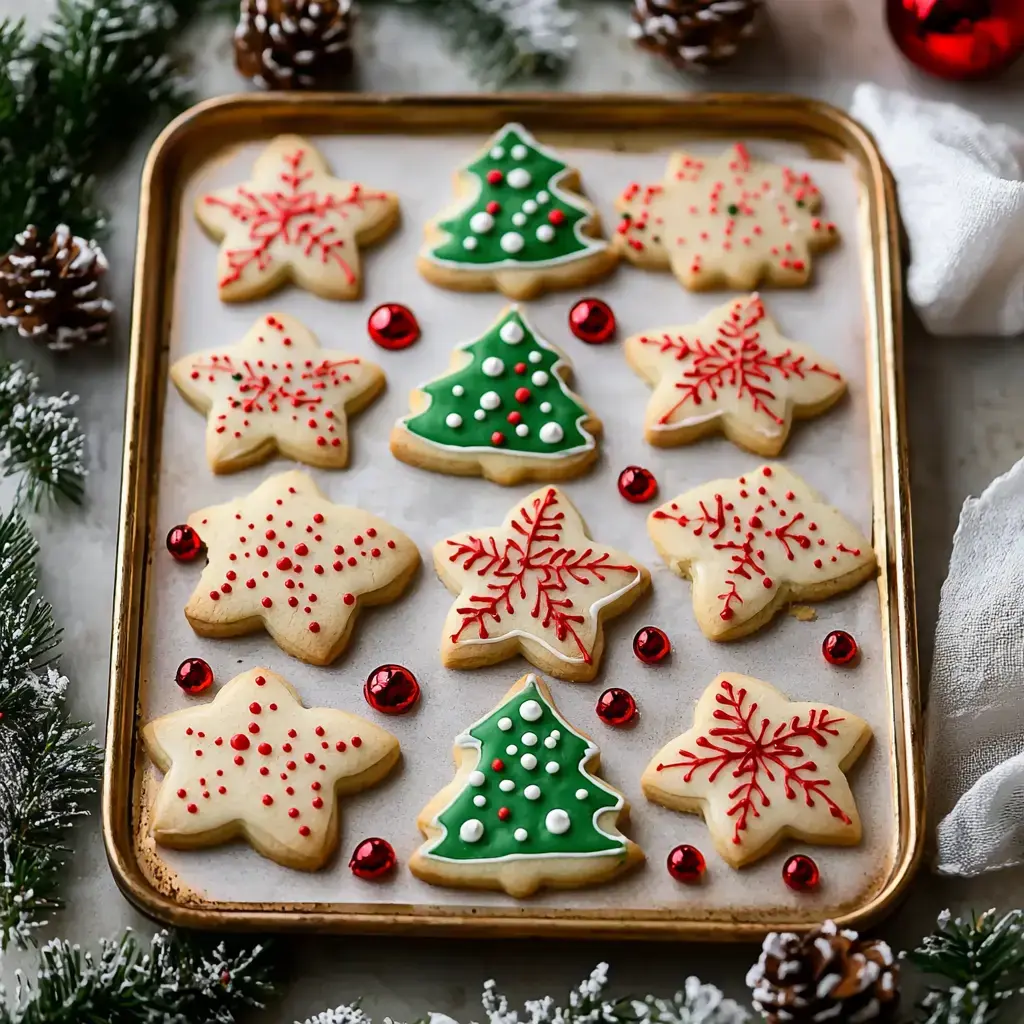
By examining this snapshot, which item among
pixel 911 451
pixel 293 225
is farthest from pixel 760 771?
pixel 293 225

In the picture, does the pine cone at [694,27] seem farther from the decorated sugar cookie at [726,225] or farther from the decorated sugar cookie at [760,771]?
the decorated sugar cookie at [760,771]

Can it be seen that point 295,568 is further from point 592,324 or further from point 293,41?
point 293,41

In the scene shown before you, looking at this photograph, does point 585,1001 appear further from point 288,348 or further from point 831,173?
point 831,173

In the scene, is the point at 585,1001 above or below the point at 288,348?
below

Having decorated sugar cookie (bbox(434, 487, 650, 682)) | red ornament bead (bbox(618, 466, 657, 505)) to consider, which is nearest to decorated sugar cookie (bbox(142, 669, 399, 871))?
decorated sugar cookie (bbox(434, 487, 650, 682))

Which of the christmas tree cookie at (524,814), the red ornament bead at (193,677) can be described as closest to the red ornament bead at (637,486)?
the christmas tree cookie at (524,814)

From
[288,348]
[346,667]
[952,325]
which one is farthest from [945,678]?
[288,348]
